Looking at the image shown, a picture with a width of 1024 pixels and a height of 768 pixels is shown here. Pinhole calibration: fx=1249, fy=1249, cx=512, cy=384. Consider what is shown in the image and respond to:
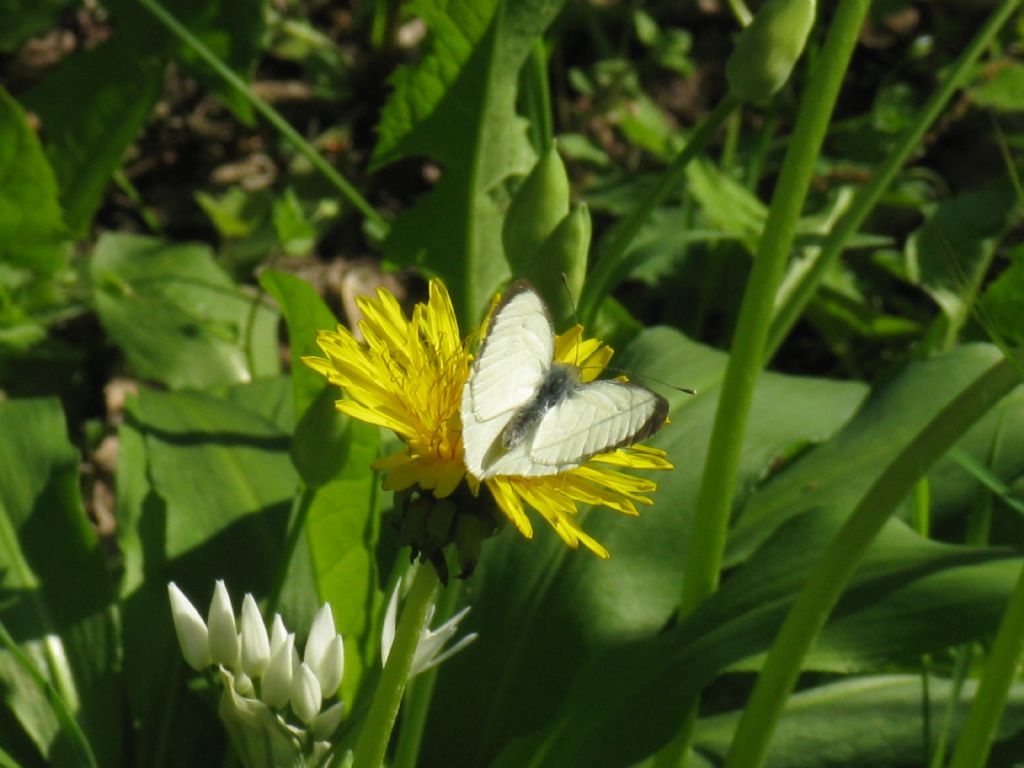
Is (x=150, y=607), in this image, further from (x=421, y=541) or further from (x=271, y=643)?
(x=421, y=541)

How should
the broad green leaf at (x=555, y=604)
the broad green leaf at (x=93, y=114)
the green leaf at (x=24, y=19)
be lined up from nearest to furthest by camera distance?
the broad green leaf at (x=555, y=604) < the broad green leaf at (x=93, y=114) < the green leaf at (x=24, y=19)

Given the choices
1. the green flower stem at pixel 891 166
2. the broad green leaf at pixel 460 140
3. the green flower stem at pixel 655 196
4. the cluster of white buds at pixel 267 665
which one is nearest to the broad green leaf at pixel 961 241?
the green flower stem at pixel 891 166

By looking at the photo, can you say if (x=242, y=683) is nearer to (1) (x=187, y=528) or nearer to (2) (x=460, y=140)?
(1) (x=187, y=528)

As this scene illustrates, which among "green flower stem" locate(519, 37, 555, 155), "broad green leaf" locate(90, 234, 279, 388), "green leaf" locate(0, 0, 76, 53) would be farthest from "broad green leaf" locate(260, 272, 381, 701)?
"green leaf" locate(0, 0, 76, 53)

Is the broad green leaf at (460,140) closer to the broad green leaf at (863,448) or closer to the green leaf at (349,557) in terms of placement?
the green leaf at (349,557)

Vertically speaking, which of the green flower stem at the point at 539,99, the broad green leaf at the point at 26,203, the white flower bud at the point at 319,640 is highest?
the green flower stem at the point at 539,99

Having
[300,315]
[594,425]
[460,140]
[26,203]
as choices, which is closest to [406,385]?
[594,425]
